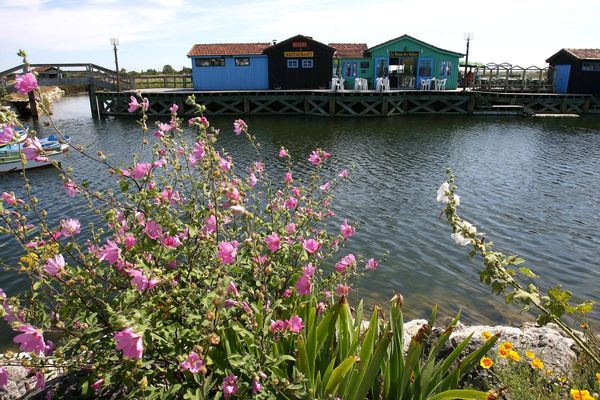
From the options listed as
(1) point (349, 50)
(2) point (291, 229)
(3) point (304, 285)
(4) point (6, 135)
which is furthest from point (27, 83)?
(1) point (349, 50)

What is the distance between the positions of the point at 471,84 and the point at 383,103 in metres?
12.0

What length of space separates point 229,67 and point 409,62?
13069 mm

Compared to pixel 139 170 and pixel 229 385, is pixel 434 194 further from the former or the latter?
pixel 229 385

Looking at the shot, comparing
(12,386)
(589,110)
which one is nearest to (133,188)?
(12,386)

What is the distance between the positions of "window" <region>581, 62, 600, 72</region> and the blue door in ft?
3.07

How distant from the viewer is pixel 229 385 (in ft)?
7.76

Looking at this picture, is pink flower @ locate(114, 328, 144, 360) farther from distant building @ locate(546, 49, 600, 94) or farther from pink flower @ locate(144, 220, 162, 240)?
distant building @ locate(546, 49, 600, 94)

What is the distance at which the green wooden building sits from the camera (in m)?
31.2

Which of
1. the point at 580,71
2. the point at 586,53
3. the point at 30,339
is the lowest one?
the point at 30,339

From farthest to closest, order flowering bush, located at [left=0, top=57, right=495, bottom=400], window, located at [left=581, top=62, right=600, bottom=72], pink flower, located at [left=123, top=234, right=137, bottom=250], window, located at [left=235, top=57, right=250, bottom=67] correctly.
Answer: window, located at [left=235, top=57, right=250, bottom=67], window, located at [left=581, top=62, right=600, bottom=72], pink flower, located at [left=123, top=234, right=137, bottom=250], flowering bush, located at [left=0, top=57, right=495, bottom=400]

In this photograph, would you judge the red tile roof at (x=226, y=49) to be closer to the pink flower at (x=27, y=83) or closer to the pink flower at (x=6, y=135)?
the pink flower at (x=27, y=83)

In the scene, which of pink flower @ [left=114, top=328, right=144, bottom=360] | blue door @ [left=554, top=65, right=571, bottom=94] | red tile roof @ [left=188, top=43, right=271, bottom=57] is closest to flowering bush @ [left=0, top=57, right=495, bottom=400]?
pink flower @ [left=114, top=328, right=144, bottom=360]

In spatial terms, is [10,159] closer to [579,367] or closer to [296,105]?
[579,367]

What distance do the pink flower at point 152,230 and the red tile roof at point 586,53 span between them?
35.9m
